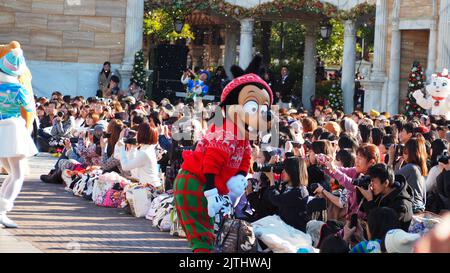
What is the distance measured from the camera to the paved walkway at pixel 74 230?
9.97 metres

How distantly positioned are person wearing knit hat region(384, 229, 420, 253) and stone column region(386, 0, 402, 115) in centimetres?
1971

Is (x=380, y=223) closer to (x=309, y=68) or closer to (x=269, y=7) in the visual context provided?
(x=269, y=7)

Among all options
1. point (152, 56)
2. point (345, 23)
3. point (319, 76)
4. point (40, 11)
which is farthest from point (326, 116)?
point (319, 76)

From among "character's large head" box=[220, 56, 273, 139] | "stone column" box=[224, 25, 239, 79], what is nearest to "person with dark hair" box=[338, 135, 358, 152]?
"character's large head" box=[220, 56, 273, 139]

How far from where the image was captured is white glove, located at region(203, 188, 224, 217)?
311 inches

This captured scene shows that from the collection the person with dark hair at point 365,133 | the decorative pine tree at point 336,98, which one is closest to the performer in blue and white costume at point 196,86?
the decorative pine tree at point 336,98

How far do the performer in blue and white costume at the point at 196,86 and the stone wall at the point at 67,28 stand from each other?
6.90ft

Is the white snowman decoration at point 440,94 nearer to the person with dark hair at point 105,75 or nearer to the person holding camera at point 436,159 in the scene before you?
the person holding camera at point 436,159

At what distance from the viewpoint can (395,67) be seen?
28.0m

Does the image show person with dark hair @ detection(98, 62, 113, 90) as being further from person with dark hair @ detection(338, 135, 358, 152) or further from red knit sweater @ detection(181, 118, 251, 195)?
red knit sweater @ detection(181, 118, 251, 195)

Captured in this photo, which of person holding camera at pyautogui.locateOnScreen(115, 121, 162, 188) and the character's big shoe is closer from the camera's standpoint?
the character's big shoe

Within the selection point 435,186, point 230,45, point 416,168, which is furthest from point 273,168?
point 230,45

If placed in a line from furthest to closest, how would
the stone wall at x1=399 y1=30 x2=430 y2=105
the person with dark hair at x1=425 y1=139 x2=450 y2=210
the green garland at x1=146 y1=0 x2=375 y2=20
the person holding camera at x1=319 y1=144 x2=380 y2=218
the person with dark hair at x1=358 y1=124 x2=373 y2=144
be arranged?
the green garland at x1=146 y1=0 x2=375 y2=20 < the stone wall at x1=399 y1=30 x2=430 y2=105 < the person with dark hair at x1=358 y1=124 x2=373 y2=144 < the person with dark hair at x1=425 y1=139 x2=450 y2=210 < the person holding camera at x1=319 y1=144 x2=380 y2=218

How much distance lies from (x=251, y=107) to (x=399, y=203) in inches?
68.4
